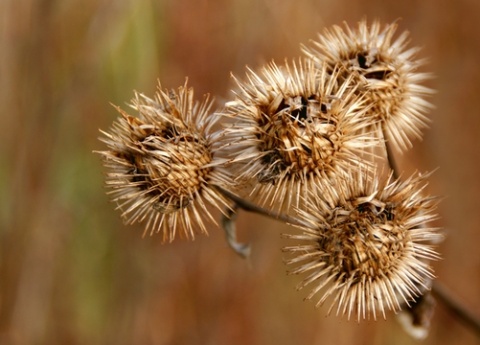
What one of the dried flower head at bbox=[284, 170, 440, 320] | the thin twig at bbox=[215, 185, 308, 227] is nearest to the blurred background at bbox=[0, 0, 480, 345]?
the thin twig at bbox=[215, 185, 308, 227]

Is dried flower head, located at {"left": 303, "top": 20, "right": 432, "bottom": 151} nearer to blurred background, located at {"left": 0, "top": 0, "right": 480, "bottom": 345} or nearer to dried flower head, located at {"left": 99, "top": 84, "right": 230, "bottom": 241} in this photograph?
dried flower head, located at {"left": 99, "top": 84, "right": 230, "bottom": 241}

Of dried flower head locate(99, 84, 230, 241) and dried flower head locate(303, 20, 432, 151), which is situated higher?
dried flower head locate(303, 20, 432, 151)

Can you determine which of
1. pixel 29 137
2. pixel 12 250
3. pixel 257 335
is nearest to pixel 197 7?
pixel 29 137

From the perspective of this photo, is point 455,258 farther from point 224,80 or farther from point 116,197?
point 116,197

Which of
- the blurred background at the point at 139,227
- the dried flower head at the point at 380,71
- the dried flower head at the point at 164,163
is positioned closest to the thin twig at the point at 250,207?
the dried flower head at the point at 164,163

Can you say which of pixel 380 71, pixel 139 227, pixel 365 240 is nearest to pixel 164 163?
pixel 365 240

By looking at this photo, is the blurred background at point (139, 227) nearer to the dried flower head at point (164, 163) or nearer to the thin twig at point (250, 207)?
the dried flower head at point (164, 163)

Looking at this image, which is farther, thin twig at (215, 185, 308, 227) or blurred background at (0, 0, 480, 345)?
blurred background at (0, 0, 480, 345)
